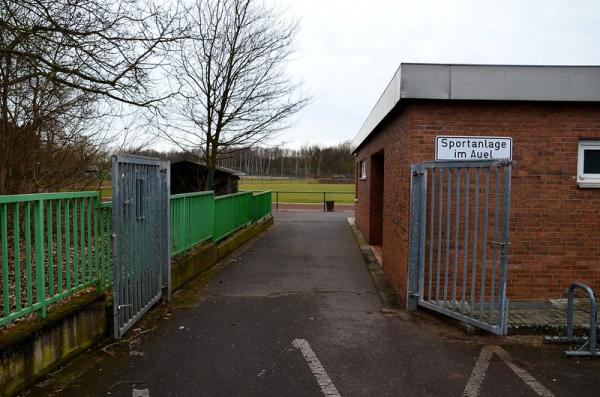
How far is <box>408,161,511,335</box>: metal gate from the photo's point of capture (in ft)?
15.8

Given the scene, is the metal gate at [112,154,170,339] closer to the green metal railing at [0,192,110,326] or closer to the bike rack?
the green metal railing at [0,192,110,326]

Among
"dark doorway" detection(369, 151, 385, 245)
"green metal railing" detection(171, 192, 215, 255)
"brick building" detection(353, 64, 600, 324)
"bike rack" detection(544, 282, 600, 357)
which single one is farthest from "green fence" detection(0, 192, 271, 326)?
"bike rack" detection(544, 282, 600, 357)

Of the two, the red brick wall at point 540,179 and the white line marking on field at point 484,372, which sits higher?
the red brick wall at point 540,179

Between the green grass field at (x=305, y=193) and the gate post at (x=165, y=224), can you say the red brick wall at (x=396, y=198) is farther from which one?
the green grass field at (x=305, y=193)

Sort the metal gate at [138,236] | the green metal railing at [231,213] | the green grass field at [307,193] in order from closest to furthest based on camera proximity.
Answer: the metal gate at [138,236]
the green metal railing at [231,213]
the green grass field at [307,193]

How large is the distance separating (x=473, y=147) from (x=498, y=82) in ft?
2.84

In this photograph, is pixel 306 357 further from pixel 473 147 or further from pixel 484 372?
pixel 473 147

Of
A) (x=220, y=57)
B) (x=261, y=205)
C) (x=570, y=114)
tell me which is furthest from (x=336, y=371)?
(x=261, y=205)

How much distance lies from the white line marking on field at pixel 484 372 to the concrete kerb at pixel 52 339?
11.5 ft

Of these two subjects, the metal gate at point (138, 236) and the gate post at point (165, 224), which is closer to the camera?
the metal gate at point (138, 236)

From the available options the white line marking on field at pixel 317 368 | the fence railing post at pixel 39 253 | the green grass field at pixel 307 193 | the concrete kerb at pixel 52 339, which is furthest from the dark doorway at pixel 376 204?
the green grass field at pixel 307 193

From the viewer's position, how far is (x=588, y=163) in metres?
5.96

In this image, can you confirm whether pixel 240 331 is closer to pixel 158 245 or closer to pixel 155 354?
pixel 155 354

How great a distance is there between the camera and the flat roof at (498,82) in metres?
5.58
